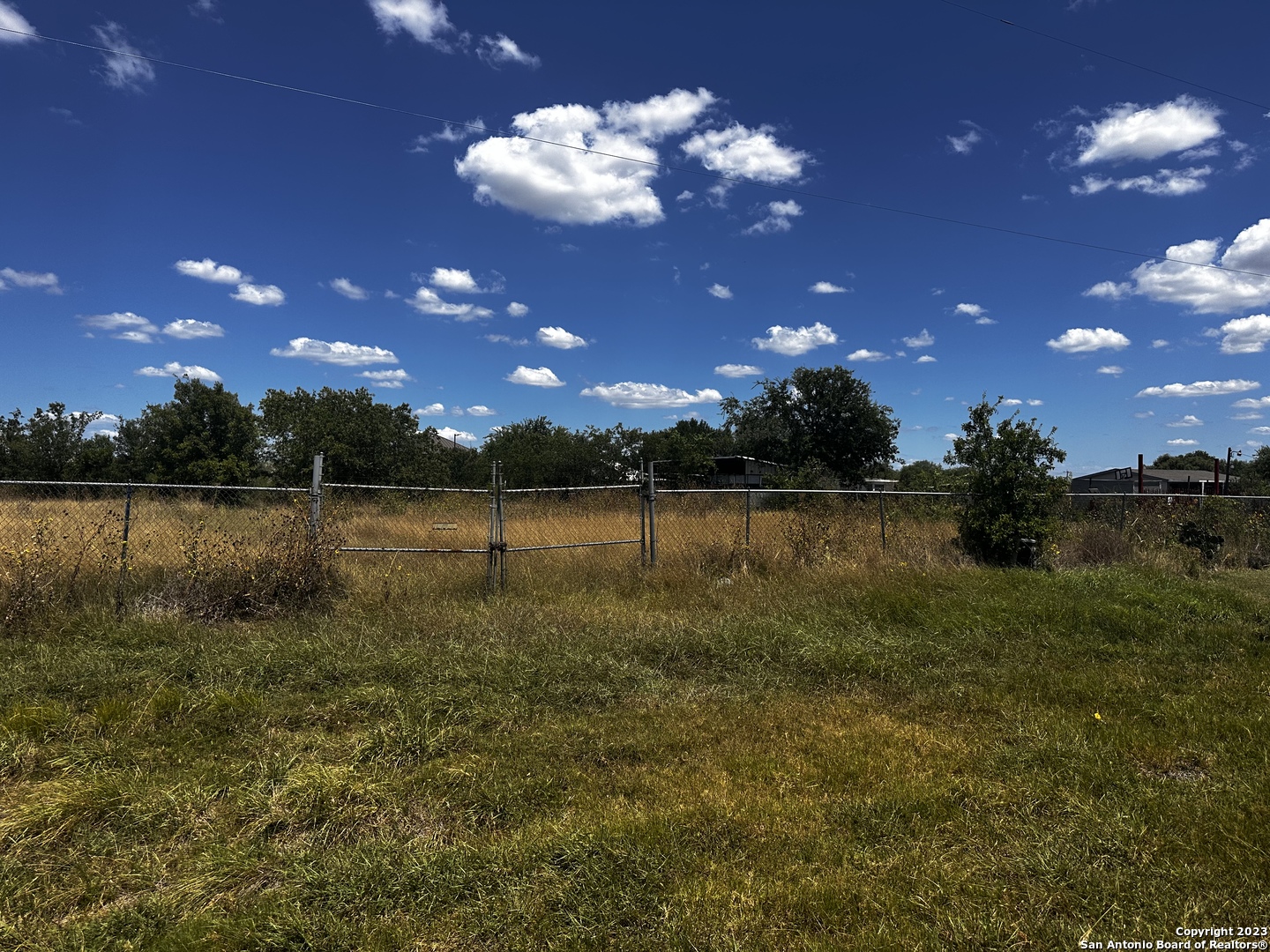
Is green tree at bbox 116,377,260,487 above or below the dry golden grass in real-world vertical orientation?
above

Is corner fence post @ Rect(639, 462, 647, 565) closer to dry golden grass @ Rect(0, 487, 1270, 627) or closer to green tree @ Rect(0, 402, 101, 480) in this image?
dry golden grass @ Rect(0, 487, 1270, 627)

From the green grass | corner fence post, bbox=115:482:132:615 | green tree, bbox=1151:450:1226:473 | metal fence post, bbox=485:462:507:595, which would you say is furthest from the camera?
green tree, bbox=1151:450:1226:473

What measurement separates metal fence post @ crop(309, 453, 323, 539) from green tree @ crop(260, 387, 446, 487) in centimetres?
2172

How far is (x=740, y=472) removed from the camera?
1885 inches

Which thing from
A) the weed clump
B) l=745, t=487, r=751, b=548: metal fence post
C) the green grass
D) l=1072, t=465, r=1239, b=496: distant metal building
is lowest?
the green grass

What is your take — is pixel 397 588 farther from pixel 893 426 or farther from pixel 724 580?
pixel 893 426

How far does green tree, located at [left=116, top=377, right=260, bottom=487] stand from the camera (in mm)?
40219

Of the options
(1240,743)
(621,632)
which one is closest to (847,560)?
(621,632)

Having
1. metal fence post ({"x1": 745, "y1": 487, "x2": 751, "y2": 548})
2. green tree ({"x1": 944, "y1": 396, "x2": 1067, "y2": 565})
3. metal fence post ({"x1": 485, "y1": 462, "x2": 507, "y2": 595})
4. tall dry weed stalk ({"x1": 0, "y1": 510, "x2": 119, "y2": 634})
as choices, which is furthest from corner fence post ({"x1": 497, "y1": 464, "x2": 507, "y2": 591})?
green tree ({"x1": 944, "y1": 396, "x2": 1067, "y2": 565})

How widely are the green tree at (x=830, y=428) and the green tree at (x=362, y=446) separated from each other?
23.3 meters

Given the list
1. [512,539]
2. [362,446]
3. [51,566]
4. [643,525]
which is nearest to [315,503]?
[51,566]

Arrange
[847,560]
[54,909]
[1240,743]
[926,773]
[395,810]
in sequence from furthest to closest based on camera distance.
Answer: [847,560] → [1240,743] → [926,773] → [395,810] → [54,909]

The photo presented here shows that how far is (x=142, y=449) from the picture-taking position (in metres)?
42.1

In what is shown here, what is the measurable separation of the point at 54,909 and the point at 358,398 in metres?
35.2
